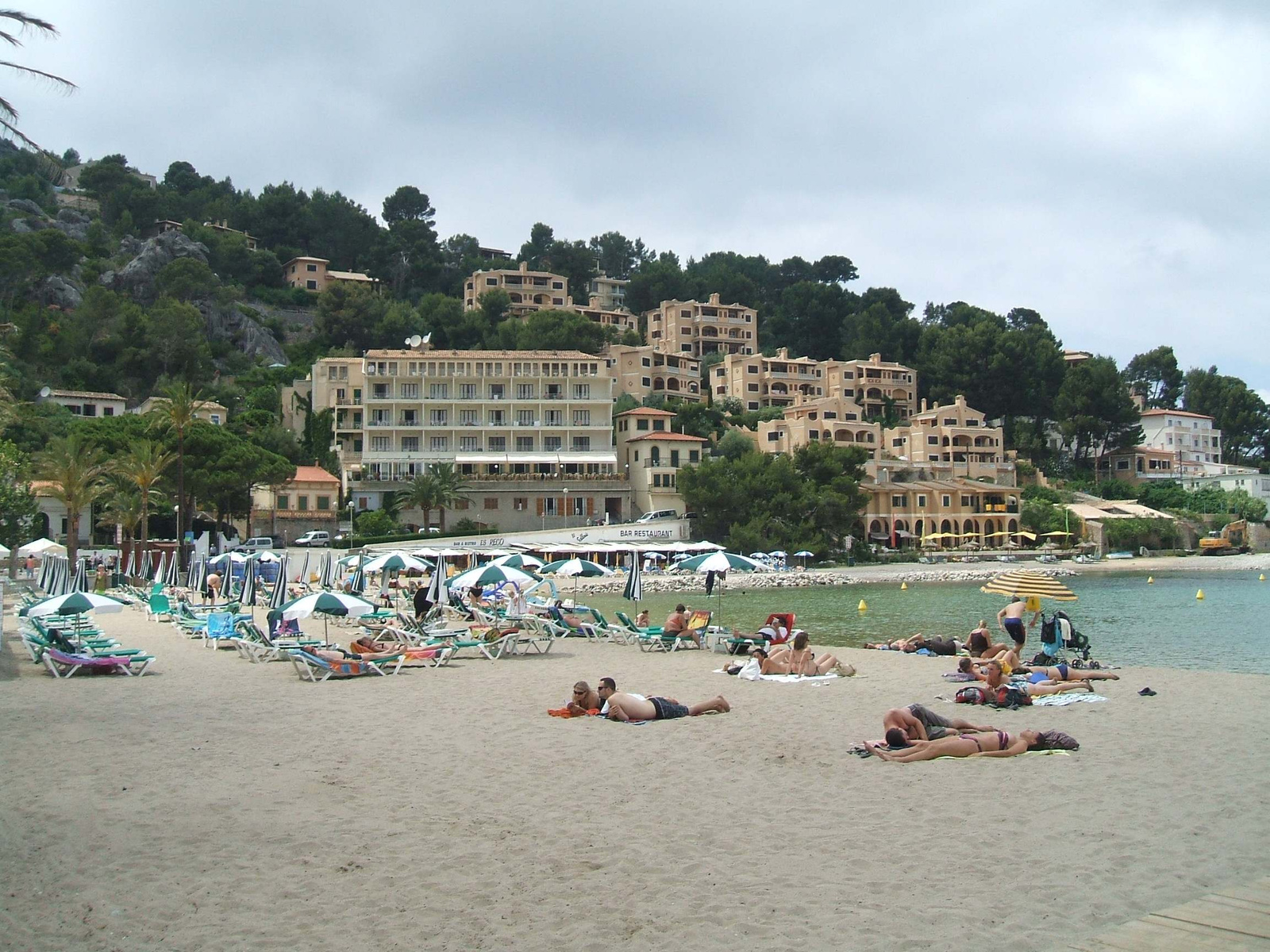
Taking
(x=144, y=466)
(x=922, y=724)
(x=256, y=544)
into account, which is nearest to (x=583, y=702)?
(x=922, y=724)

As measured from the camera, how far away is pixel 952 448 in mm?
81062

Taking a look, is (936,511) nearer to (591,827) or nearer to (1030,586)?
(1030,586)

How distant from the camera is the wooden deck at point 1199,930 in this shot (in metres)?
5.15

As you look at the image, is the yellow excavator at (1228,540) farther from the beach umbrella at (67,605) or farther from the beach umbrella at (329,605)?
the beach umbrella at (67,605)

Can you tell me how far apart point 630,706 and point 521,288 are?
320 feet

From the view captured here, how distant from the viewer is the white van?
6244cm

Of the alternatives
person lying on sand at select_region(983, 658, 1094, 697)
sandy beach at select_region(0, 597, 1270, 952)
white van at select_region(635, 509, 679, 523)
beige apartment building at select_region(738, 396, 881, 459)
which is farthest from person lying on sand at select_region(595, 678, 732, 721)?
beige apartment building at select_region(738, 396, 881, 459)

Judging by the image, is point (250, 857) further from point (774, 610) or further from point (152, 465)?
point (152, 465)

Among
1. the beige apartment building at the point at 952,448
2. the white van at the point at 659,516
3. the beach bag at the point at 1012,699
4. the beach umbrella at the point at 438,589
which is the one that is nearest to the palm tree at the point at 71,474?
the beach umbrella at the point at 438,589

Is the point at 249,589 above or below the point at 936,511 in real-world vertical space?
below

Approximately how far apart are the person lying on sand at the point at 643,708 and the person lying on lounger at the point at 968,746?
2851mm

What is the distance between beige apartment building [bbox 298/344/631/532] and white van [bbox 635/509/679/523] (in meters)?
3.71

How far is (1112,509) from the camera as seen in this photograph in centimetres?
7694

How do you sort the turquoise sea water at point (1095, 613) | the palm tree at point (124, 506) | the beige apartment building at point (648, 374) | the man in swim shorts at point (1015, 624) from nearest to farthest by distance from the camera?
the man in swim shorts at point (1015, 624)
the turquoise sea water at point (1095, 613)
the palm tree at point (124, 506)
the beige apartment building at point (648, 374)
